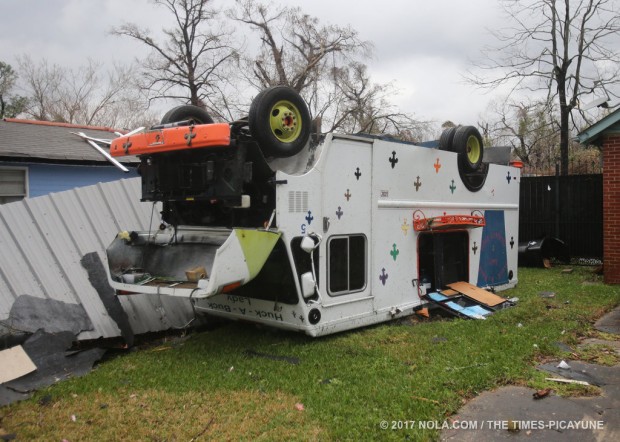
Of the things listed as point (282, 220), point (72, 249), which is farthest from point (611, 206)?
point (72, 249)

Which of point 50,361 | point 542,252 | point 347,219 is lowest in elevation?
point 50,361

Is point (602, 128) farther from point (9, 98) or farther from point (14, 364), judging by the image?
point (9, 98)

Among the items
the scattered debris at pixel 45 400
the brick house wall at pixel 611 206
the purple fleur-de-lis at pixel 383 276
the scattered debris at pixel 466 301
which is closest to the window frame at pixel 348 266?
the purple fleur-de-lis at pixel 383 276

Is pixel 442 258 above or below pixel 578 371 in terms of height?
above

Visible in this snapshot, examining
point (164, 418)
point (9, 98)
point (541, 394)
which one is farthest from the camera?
point (9, 98)

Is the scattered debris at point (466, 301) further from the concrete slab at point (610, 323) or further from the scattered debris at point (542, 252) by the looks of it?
the scattered debris at point (542, 252)

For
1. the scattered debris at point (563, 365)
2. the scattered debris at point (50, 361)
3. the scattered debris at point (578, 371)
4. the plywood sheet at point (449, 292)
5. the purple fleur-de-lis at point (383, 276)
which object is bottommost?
the scattered debris at point (578, 371)

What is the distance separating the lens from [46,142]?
39.6 ft

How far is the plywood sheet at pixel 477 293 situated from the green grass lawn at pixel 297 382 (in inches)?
24.5

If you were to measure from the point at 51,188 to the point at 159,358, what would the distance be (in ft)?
24.5

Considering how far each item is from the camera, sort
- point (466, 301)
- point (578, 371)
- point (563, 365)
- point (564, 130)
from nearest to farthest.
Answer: point (578, 371), point (563, 365), point (466, 301), point (564, 130)

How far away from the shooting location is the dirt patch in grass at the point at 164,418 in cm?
396

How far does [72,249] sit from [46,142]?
6.76 metres

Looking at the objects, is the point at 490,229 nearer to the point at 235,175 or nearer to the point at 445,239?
A: the point at 445,239
